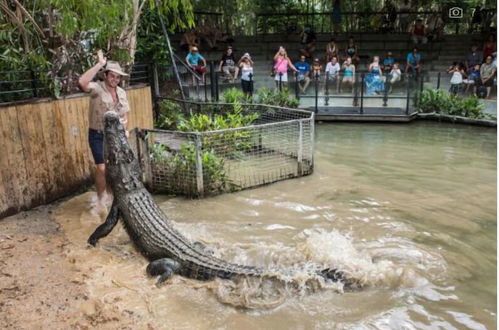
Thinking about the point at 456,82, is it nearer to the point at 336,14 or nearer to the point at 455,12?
the point at 455,12

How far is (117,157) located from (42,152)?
1.48 m

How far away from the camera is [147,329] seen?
11.1 ft

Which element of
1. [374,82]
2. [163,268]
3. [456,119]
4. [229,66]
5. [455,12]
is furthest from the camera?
[455,12]

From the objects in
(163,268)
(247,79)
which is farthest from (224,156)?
(247,79)

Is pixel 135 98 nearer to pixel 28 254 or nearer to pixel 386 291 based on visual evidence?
pixel 28 254

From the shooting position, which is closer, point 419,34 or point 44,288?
point 44,288

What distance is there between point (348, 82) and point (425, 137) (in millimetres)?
2871

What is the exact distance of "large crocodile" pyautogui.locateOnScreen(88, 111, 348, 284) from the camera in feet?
12.9

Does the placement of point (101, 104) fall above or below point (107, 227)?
above

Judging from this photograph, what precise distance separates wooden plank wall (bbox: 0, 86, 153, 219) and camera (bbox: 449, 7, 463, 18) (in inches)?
667

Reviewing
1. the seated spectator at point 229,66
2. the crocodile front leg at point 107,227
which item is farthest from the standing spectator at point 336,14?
the crocodile front leg at point 107,227

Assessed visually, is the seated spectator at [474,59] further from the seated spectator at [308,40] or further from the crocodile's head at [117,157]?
the crocodile's head at [117,157]

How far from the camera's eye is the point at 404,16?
761 inches

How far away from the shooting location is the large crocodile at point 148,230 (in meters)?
3.94
